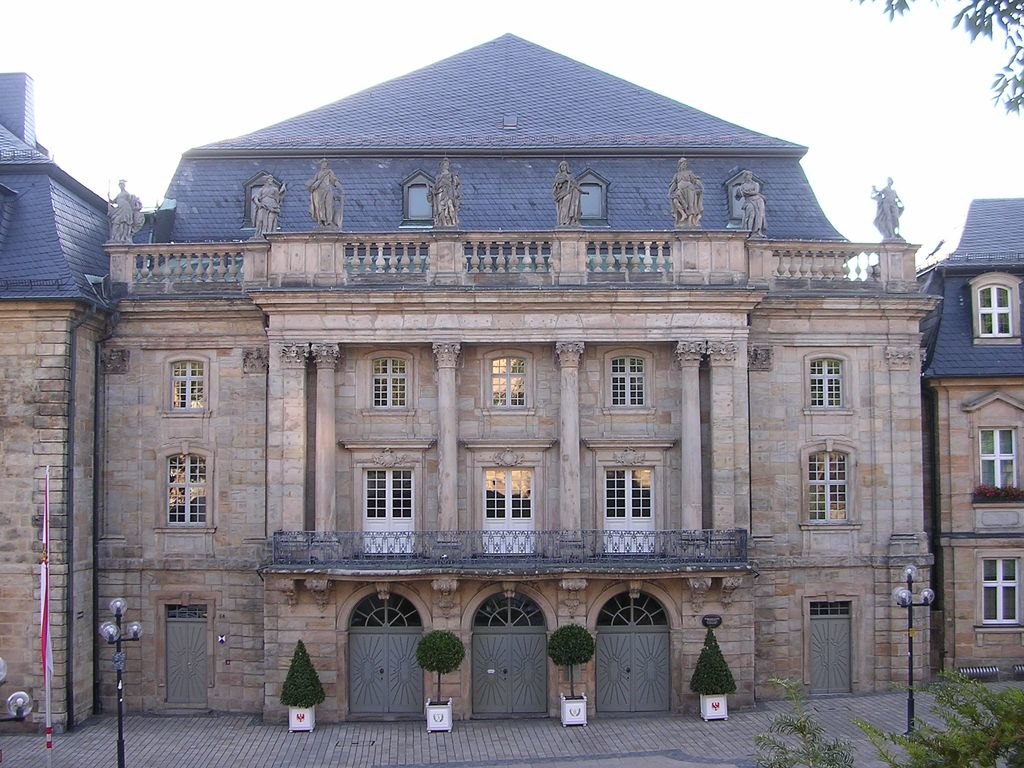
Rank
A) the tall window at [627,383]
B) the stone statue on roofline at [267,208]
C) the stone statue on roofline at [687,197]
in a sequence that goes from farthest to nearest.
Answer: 1. the tall window at [627,383]
2. the stone statue on roofline at [267,208]
3. the stone statue on roofline at [687,197]

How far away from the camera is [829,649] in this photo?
26.4 m

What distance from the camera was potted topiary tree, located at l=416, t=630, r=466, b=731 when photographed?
2388cm

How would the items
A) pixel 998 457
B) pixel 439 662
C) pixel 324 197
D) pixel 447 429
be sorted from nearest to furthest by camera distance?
pixel 439 662 → pixel 447 429 → pixel 324 197 → pixel 998 457

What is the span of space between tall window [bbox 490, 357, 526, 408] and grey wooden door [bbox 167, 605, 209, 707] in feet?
29.8

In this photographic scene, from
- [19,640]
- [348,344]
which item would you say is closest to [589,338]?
[348,344]

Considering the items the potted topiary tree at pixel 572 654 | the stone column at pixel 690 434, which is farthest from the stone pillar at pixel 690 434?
the potted topiary tree at pixel 572 654

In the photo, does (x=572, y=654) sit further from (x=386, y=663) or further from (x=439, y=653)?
(x=386, y=663)

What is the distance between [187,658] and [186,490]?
164 inches

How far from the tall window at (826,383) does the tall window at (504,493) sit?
7605 mm

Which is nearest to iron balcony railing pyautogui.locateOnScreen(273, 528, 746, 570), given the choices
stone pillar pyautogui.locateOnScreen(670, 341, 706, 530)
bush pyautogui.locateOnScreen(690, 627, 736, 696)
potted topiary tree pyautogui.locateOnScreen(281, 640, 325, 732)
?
stone pillar pyautogui.locateOnScreen(670, 341, 706, 530)

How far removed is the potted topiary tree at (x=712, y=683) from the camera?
78.6 ft

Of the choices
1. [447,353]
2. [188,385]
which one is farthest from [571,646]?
[188,385]

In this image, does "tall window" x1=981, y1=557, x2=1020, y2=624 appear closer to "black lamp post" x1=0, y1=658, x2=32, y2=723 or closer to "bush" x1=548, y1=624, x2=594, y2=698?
"bush" x1=548, y1=624, x2=594, y2=698

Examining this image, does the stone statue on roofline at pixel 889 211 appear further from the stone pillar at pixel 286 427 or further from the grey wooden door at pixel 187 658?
the grey wooden door at pixel 187 658
